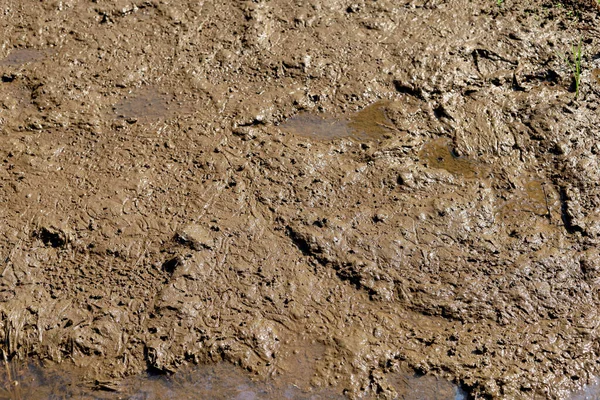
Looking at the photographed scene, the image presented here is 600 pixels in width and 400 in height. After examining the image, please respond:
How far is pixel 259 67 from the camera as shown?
4.72 m

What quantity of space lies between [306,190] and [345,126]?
0.68 meters

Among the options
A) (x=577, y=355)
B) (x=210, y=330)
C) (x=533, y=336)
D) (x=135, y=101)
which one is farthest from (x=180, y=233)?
(x=577, y=355)

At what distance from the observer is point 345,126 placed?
446 cm

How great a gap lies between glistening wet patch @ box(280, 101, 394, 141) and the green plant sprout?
1487 millimetres

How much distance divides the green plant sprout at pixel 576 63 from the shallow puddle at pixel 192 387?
259 cm

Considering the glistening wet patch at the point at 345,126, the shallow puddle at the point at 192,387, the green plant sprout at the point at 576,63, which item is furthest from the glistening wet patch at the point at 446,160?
the shallow puddle at the point at 192,387

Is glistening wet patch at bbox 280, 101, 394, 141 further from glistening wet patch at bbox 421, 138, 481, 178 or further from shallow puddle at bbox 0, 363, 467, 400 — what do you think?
shallow puddle at bbox 0, 363, 467, 400

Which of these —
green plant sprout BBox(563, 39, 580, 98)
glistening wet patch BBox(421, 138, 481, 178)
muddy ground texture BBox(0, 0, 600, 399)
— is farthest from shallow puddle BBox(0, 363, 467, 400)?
green plant sprout BBox(563, 39, 580, 98)

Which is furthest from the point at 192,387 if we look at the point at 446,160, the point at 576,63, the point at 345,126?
the point at 576,63

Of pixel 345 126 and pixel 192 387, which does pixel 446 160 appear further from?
pixel 192 387

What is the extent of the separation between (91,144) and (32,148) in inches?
17.0

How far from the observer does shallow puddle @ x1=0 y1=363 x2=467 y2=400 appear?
3428mm

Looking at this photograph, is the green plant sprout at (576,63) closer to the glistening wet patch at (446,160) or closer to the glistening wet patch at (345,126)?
the glistening wet patch at (446,160)

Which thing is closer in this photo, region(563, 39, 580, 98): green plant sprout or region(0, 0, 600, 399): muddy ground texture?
region(0, 0, 600, 399): muddy ground texture
